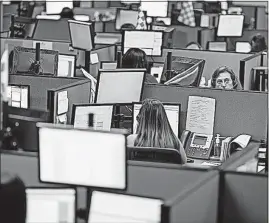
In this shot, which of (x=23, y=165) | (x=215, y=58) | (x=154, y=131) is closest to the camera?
(x=23, y=165)

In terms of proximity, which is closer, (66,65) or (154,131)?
(154,131)

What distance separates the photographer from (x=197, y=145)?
14.7 ft

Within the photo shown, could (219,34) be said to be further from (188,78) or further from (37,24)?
(188,78)

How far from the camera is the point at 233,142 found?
425cm

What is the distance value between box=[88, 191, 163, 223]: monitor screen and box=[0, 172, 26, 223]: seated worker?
0.49 metres

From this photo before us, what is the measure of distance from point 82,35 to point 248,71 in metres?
1.80

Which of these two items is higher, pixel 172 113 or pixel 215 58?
pixel 215 58

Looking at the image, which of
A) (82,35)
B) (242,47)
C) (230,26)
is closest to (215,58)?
(82,35)

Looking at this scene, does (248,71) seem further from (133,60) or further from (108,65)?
(108,65)

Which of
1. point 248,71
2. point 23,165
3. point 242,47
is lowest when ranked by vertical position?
point 23,165

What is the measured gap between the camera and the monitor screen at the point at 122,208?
8.23ft

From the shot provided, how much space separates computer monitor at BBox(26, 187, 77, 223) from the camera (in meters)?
2.63

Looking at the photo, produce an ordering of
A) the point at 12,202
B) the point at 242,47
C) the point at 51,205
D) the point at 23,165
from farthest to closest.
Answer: the point at 242,47 < the point at 23,165 < the point at 51,205 < the point at 12,202

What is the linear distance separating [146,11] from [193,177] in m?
6.68
